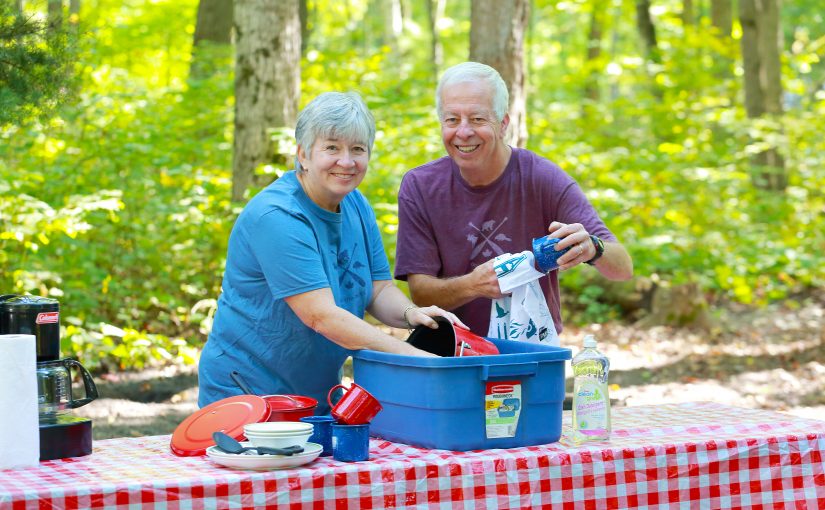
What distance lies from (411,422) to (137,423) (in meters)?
3.48

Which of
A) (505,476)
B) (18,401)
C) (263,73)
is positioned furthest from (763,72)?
(18,401)

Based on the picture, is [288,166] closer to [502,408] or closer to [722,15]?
[502,408]

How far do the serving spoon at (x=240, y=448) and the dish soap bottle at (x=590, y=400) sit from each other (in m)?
0.78

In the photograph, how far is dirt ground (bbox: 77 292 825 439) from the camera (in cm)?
590

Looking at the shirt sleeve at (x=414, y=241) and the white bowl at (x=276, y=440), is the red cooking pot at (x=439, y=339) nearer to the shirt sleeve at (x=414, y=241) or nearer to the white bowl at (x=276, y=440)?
the shirt sleeve at (x=414, y=241)

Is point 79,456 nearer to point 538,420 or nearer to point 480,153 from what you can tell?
point 538,420

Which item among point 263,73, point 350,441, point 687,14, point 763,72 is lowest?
point 350,441

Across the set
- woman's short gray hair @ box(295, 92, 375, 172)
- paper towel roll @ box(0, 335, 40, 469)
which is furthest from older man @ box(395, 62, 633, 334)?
paper towel roll @ box(0, 335, 40, 469)

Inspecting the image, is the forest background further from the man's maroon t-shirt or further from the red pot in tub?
the red pot in tub

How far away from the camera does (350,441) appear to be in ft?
7.69

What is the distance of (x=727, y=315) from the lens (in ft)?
35.4

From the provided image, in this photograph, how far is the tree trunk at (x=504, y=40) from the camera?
6.22m

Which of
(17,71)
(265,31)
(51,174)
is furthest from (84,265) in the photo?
(17,71)

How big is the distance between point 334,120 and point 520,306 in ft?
2.86
